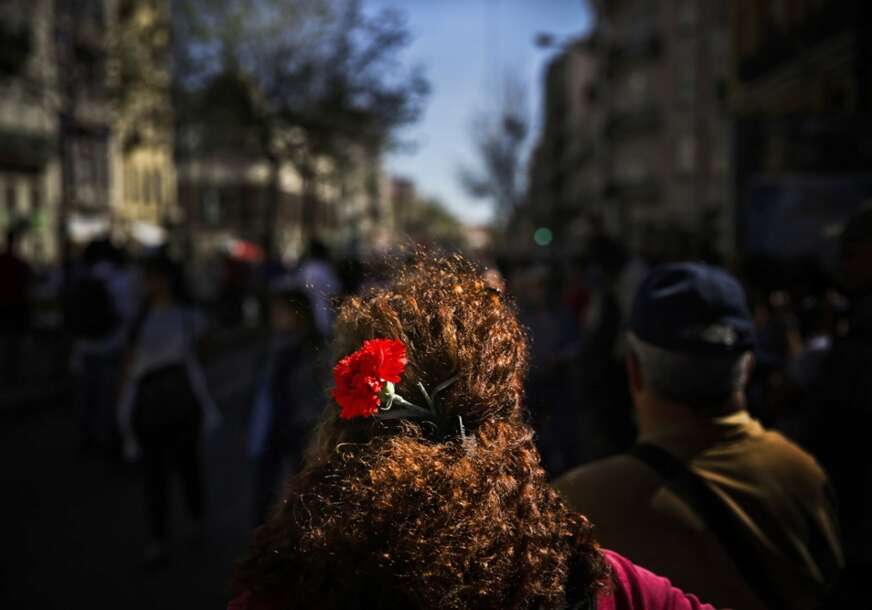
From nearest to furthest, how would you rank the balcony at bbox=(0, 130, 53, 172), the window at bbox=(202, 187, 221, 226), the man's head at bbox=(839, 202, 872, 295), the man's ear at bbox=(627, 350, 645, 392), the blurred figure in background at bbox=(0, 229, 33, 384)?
1. the man's ear at bbox=(627, 350, 645, 392)
2. the man's head at bbox=(839, 202, 872, 295)
3. the blurred figure in background at bbox=(0, 229, 33, 384)
4. the balcony at bbox=(0, 130, 53, 172)
5. the window at bbox=(202, 187, 221, 226)

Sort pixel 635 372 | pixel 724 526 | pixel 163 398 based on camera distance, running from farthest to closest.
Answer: pixel 163 398 → pixel 635 372 → pixel 724 526

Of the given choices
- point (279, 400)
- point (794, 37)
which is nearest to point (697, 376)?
point (279, 400)

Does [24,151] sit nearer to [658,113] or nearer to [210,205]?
[658,113]

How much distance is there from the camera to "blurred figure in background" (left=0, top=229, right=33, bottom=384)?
11688 mm

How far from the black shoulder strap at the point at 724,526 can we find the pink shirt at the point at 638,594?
605mm

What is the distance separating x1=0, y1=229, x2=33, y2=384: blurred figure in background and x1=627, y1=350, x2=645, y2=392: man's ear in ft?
35.0

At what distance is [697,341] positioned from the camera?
7.61 ft

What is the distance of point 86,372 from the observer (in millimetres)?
8789

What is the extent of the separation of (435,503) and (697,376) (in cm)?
118

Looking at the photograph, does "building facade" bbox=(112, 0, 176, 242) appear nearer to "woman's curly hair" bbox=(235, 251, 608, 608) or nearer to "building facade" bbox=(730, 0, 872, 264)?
"building facade" bbox=(730, 0, 872, 264)

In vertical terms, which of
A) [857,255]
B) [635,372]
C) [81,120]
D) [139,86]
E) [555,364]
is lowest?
[555,364]

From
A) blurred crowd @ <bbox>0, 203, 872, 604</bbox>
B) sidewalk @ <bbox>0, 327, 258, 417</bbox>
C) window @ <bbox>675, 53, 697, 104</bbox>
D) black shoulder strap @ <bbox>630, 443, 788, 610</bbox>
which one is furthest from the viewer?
window @ <bbox>675, 53, 697, 104</bbox>

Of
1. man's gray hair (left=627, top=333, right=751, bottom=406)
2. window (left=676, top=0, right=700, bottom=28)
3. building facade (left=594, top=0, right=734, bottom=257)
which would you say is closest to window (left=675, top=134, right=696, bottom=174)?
building facade (left=594, top=0, right=734, bottom=257)

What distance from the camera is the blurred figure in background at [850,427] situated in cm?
264
